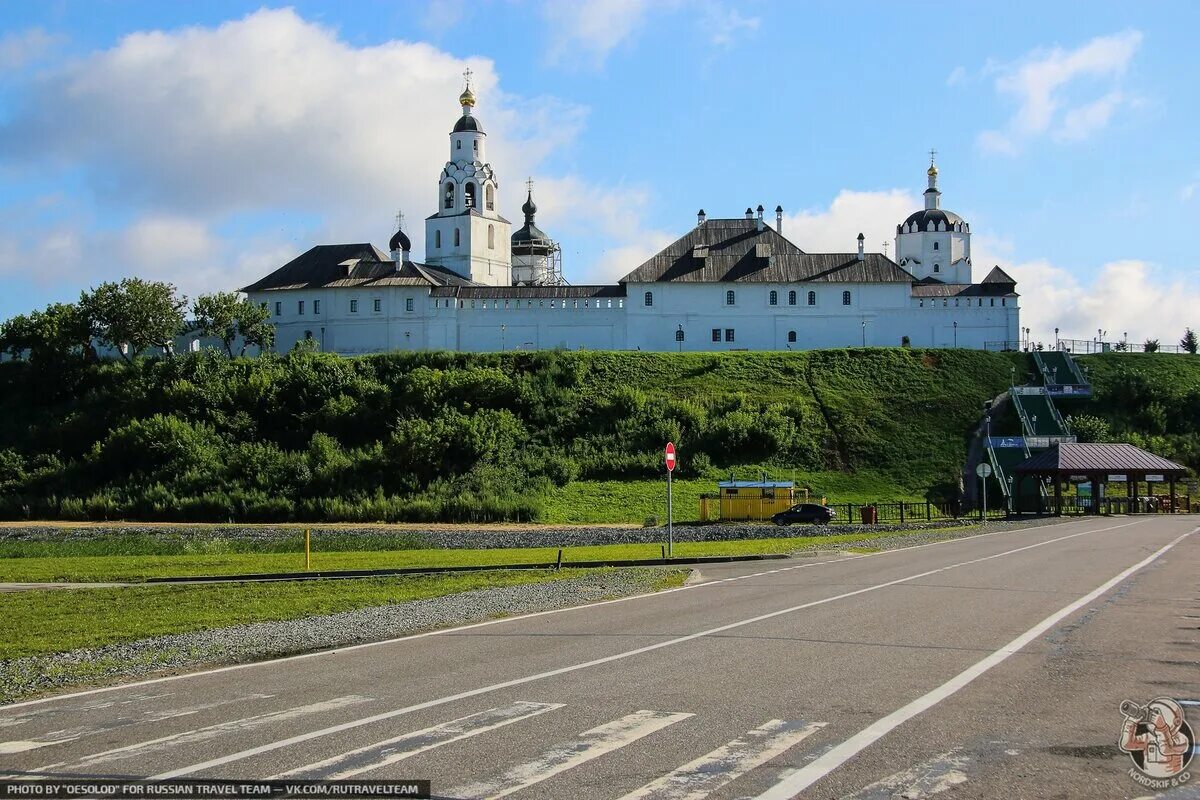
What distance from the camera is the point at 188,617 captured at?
50.8 ft

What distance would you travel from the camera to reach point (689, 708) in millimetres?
8469

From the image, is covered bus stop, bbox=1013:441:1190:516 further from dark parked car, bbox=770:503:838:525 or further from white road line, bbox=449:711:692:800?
white road line, bbox=449:711:692:800

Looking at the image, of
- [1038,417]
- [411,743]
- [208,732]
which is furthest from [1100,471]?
[208,732]

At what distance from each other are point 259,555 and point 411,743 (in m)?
24.0

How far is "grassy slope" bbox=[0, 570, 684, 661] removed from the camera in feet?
45.2

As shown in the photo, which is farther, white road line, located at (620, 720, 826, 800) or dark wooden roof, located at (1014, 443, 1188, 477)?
dark wooden roof, located at (1014, 443, 1188, 477)

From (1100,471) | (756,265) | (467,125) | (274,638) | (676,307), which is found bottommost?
(274,638)

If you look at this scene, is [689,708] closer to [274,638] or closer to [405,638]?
[405,638]

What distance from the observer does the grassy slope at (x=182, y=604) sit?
45.2 feet

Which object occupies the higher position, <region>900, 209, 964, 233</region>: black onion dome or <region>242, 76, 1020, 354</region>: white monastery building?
<region>900, 209, 964, 233</region>: black onion dome

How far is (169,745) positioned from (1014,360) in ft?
229

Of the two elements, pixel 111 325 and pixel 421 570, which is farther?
pixel 111 325

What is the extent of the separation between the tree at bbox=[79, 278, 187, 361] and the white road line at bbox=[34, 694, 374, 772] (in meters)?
68.8

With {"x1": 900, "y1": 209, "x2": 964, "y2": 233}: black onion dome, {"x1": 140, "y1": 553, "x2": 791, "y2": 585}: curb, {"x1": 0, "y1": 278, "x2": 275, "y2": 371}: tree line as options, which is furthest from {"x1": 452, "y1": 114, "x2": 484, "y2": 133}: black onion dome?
{"x1": 140, "y1": 553, "x2": 791, "y2": 585}: curb
